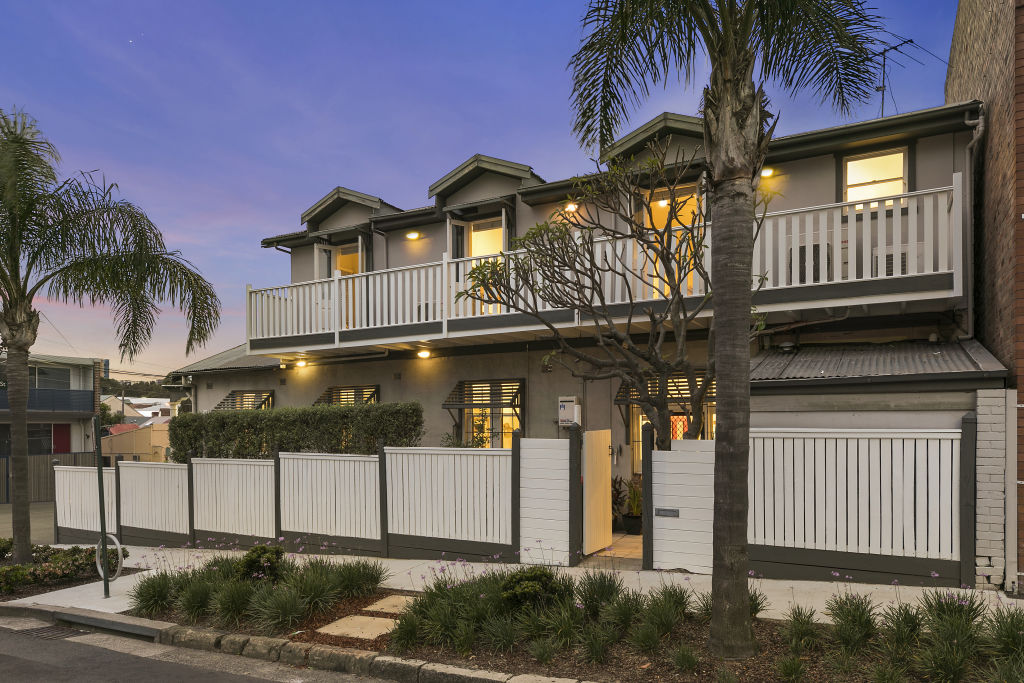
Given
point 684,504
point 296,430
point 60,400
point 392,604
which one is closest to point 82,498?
point 296,430

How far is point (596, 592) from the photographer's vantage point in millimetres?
6613

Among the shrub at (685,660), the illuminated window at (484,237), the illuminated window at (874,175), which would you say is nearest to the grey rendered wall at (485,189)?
the illuminated window at (484,237)

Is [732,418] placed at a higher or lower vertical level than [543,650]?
higher

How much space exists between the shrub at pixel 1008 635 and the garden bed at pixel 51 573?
10646 millimetres

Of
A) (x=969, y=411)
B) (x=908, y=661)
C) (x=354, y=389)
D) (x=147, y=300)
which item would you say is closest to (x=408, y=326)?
(x=354, y=389)

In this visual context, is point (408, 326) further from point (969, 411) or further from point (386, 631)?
point (969, 411)

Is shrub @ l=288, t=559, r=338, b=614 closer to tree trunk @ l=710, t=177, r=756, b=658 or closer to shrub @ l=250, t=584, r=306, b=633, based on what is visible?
shrub @ l=250, t=584, r=306, b=633

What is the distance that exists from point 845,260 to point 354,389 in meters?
10.6

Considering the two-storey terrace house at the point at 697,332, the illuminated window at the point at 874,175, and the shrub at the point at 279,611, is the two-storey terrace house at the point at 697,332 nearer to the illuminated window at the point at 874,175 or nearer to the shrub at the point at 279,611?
the illuminated window at the point at 874,175

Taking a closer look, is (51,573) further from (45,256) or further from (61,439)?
(61,439)

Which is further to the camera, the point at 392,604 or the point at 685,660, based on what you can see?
the point at 392,604

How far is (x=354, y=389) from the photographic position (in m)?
16.6

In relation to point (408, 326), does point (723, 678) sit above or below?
below

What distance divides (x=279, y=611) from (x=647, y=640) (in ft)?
12.3
